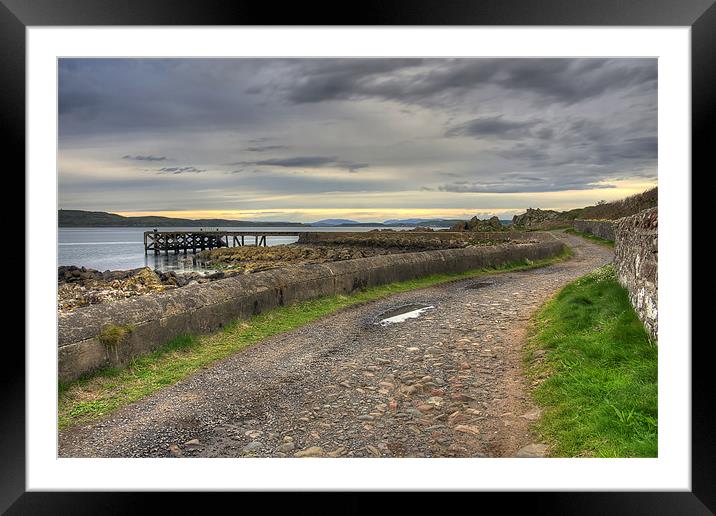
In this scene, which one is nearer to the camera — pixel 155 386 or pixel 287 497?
pixel 287 497

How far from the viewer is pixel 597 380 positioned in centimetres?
429

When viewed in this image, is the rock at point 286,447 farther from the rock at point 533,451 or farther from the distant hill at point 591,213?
the distant hill at point 591,213

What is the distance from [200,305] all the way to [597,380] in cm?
504

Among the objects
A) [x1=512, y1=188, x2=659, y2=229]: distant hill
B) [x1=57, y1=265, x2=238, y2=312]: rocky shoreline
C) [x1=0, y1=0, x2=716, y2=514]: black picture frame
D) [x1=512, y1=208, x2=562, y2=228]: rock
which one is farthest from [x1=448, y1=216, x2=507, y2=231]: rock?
[x1=0, y1=0, x2=716, y2=514]: black picture frame

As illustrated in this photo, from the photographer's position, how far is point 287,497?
2.86m

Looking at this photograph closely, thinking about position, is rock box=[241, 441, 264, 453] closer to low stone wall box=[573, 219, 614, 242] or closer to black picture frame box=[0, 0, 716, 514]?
black picture frame box=[0, 0, 716, 514]

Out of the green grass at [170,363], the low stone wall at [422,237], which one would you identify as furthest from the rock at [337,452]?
the low stone wall at [422,237]

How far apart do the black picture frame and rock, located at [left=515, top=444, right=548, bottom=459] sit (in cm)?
61

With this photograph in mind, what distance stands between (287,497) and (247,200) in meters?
67.0

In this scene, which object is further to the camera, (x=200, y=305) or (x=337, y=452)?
(x=200, y=305)
